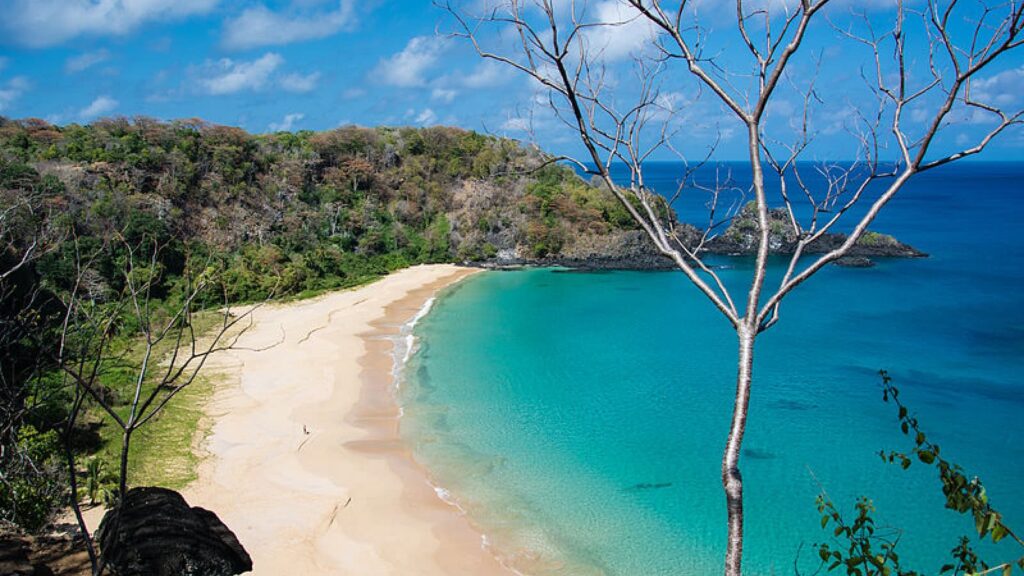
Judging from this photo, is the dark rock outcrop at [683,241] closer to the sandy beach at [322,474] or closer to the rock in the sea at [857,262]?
the rock in the sea at [857,262]

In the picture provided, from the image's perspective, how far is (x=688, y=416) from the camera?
59.5ft

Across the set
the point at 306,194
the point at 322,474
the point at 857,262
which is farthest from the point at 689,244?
the point at 322,474

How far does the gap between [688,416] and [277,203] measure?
2996cm

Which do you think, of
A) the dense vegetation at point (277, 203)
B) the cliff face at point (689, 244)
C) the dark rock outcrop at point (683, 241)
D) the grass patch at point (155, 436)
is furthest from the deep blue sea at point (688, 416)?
the dense vegetation at point (277, 203)

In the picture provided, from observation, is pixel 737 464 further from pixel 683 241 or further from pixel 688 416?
pixel 683 241

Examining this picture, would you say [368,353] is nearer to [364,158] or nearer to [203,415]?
[203,415]

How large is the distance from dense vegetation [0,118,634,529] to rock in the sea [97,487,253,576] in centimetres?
962

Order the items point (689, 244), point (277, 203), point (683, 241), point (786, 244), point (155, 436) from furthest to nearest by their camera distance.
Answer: point (786, 244) → point (689, 244) → point (683, 241) → point (277, 203) → point (155, 436)

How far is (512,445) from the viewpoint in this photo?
16062 millimetres

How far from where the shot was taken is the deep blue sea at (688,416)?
490 inches

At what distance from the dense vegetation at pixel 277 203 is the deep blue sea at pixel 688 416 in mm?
8385

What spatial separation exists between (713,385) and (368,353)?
38.1 feet

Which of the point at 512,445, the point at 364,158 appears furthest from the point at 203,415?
the point at 364,158

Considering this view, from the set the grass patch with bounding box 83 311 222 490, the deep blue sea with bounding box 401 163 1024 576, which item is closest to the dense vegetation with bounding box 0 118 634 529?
the grass patch with bounding box 83 311 222 490
